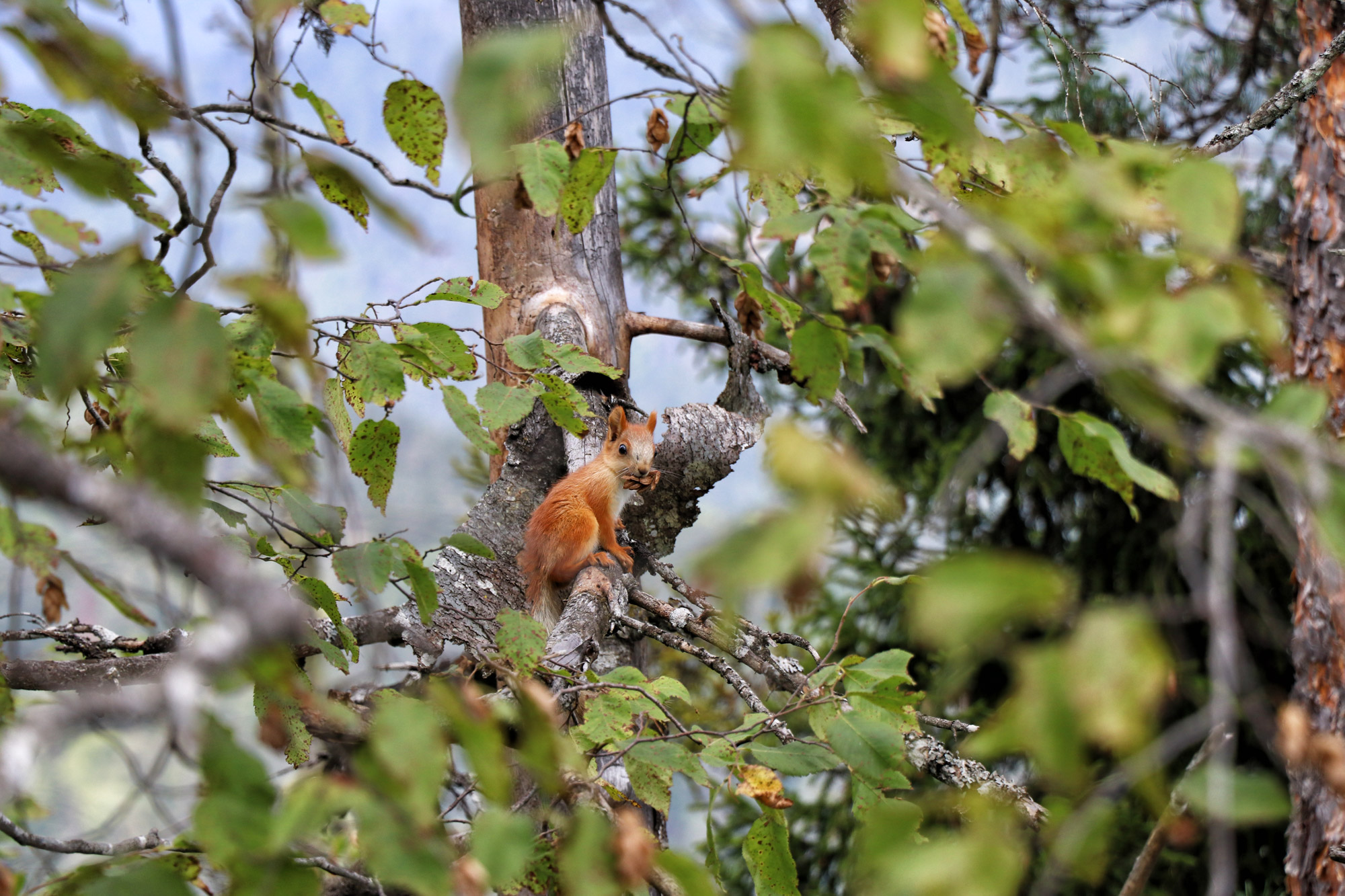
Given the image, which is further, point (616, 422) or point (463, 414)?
point (616, 422)

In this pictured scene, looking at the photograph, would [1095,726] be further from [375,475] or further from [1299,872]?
[1299,872]

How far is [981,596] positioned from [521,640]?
93cm

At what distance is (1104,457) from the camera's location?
0.93 metres

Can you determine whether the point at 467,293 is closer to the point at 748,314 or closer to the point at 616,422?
the point at 748,314

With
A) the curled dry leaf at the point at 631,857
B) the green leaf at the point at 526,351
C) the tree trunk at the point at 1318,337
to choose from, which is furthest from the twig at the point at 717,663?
the tree trunk at the point at 1318,337

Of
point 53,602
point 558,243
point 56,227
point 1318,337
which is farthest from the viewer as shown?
point 1318,337

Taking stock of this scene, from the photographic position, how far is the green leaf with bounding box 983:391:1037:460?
2.88 ft

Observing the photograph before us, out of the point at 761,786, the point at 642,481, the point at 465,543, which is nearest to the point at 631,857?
the point at 465,543

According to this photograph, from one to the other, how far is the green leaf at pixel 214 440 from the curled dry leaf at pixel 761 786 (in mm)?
842

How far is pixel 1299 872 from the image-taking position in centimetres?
311

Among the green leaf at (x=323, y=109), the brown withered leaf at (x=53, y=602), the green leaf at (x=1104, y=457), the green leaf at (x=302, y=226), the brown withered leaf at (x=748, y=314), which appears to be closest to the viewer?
the green leaf at (x=302, y=226)

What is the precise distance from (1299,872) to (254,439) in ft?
12.0

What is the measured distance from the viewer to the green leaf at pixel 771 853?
50.8 inches

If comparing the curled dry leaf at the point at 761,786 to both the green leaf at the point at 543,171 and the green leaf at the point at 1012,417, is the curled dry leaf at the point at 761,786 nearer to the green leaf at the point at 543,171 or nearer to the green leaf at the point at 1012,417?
the green leaf at the point at 1012,417
